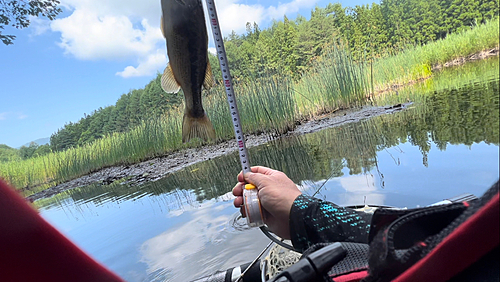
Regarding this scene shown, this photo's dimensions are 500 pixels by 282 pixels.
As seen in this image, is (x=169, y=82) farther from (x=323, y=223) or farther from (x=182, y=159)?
(x=182, y=159)

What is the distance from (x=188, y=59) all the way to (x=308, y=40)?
62 cm

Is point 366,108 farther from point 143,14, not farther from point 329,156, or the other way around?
point 143,14

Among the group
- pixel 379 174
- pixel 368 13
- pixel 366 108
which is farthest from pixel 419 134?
pixel 366 108

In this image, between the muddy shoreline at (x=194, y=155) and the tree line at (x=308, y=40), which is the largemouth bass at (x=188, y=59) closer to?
the tree line at (x=308, y=40)

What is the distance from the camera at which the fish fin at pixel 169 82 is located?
1.72 ft

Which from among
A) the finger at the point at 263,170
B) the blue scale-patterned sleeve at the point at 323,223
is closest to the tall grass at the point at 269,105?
the finger at the point at 263,170

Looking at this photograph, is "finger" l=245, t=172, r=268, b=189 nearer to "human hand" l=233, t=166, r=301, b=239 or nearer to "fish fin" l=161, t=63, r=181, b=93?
"human hand" l=233, t=166, r=301, b=239

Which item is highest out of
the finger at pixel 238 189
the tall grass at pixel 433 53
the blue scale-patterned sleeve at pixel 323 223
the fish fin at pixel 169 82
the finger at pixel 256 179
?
the fish fin at pixel 169 82

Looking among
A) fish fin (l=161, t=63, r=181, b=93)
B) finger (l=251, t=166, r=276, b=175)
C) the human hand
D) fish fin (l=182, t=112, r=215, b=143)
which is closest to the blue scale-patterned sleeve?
the human hand

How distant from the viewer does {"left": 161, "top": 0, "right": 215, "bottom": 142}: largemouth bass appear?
1.51 feet

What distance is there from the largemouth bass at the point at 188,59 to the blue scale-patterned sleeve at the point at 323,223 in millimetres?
262

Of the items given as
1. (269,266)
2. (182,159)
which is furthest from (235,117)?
(182,159)

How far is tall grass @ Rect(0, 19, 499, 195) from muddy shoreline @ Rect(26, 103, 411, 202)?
4 cm

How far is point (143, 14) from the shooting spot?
581 millimetres
